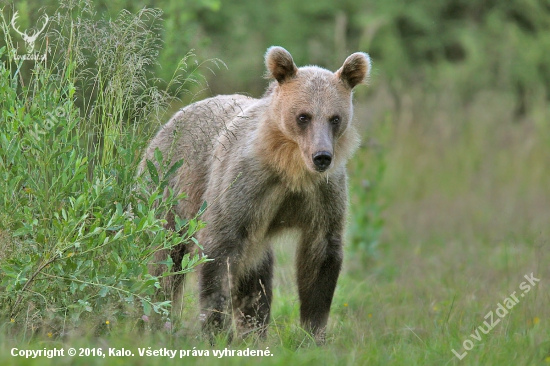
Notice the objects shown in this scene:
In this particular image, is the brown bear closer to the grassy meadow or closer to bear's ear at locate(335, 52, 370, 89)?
bear's ear at locate(335, 52, 370, 89)

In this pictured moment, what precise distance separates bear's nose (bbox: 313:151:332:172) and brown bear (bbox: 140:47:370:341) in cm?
2

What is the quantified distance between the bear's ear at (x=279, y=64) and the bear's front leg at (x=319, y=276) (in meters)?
1.24

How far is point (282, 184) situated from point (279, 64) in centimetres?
88

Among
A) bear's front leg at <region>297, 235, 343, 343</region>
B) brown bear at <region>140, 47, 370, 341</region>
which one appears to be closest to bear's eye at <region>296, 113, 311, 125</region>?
brown bear at <region>140, 47, 370, 341</region>

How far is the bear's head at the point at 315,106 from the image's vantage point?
215 inches

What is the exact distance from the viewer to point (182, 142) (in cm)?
618

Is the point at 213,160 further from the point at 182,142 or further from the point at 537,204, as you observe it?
the point at 537,204

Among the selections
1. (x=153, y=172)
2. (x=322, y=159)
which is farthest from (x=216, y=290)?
(x=322, y=159)

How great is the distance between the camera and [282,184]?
5.75 metres

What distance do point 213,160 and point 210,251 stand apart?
793 mm

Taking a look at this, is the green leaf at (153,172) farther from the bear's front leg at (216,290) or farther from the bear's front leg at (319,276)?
the bear's front leg at (319,276)

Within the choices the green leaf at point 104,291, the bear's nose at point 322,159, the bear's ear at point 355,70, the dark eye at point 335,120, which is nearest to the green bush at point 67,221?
the green leaf at point 104,291

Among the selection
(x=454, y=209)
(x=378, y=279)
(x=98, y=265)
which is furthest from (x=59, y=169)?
(x=454, y=209)

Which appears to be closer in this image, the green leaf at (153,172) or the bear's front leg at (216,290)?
the green leaf at (153,172)
